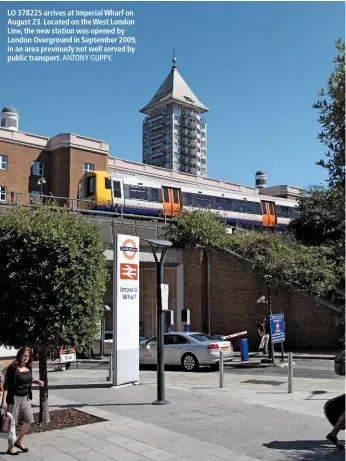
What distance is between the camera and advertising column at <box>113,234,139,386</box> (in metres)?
13.8

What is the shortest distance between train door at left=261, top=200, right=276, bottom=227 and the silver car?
2308cm

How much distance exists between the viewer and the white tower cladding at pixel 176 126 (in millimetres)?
132750

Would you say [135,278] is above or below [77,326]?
above

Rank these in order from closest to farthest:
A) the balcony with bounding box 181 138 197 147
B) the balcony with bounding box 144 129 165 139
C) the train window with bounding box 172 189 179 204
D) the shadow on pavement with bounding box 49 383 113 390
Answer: the shadow on pavement with bounding box 49 383 113 390, the train window with bounding box 172 189 179 204, the balcony with bounding box 181 138 197 147, the balcony with bounding box 144 129 165 139

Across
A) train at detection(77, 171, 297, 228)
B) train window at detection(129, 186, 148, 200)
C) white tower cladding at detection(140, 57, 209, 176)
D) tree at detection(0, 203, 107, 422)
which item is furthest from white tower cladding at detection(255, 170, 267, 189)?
tree at detection(0, 203, 107, 422)

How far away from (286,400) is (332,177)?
7.00 meters

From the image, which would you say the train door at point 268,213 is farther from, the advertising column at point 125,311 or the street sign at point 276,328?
the advertising column at point 125,311

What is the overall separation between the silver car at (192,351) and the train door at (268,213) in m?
23.1

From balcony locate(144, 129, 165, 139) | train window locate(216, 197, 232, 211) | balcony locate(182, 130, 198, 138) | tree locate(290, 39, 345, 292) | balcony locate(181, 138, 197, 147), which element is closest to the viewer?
tree locate(290, 39, 345, 292)

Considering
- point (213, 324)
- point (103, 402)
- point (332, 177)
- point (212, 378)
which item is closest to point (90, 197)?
point (213, 324)

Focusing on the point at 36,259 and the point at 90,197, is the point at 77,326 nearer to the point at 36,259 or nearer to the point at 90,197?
the point at 36,259

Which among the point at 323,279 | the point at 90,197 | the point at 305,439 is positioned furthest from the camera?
the point at 90,197

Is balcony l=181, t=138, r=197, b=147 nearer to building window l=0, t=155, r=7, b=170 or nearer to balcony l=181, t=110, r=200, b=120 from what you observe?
balcony l=181, t=110, r=200, b=120

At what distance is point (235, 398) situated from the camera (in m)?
12.2
